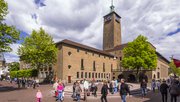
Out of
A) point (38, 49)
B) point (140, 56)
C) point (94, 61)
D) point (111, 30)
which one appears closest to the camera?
point (38, 49)

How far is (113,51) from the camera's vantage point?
8081 cm

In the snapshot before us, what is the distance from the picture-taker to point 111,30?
8825 cm

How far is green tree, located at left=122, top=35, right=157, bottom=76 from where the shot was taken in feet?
164

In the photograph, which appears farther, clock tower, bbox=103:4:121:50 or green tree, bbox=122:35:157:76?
clock tower, bbox=103:4:121:50

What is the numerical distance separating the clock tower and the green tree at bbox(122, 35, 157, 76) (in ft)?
112

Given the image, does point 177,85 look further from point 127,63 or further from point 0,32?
point 127,63

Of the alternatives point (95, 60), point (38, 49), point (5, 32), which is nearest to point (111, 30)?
point (95, 60)

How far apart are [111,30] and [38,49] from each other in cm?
4867

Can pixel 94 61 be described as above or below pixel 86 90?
above

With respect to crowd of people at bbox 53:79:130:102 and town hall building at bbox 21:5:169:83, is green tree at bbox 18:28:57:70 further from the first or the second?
crowd of people at bbox 53:79:130:102

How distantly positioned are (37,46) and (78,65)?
1402cm

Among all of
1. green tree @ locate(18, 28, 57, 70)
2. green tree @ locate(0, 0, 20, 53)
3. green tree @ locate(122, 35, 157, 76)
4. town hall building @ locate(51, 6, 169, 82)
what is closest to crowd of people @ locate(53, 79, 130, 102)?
green tree @ locate(0, 0, 20, 53)

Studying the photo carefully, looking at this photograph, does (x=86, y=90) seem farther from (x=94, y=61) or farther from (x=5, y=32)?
(x=94, y=61)

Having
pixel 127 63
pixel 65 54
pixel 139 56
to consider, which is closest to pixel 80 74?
pixel 65 54
